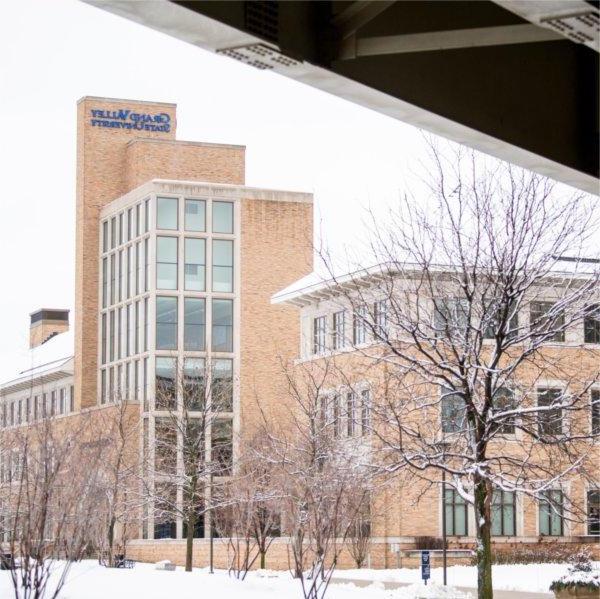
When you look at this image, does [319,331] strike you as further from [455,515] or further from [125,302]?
[125,302]

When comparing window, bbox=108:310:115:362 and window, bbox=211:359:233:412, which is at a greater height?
window, bbox=108:310:115:362

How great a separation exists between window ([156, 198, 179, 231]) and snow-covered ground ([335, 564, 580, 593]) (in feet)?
93.2

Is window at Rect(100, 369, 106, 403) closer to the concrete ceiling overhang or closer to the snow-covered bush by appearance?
the snow-covered bush

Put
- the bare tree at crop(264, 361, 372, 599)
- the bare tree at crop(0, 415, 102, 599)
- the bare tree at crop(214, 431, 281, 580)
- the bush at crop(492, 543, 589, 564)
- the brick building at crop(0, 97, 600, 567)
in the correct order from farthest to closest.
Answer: the brick building at crop(0, 97, 600, 567)
the bush at crop(492, 543, 589, 564)
the bare tree at crop(214, 431, 281, 580)
the bare tree at crop(264, 361, 372, 599)
the bare tree at crop(0, 415, 102, 599)

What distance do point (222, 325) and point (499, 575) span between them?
32.3m

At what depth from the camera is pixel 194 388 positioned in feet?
191

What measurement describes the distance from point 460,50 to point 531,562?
1632 inches

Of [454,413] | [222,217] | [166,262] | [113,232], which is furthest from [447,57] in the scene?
[113,232]

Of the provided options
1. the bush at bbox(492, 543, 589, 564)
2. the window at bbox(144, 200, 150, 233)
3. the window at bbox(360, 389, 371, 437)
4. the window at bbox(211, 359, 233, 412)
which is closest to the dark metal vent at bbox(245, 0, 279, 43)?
the window at bbox(360, 389, 371, 437)

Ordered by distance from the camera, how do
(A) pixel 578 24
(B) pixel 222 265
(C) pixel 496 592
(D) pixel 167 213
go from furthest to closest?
(B) pixel 222 265, (D) pixel 167 213, (C) pixel 496 592, (A) pixel 578 24

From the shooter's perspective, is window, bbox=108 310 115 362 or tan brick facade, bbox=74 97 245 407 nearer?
tan brick facade, bbox=74 97 245 407

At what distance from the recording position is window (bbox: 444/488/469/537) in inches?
1991

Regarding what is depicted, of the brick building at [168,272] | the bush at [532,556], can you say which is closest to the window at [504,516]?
the bush at [532,556]

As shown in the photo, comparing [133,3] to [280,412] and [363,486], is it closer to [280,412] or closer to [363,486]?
[363,486]
